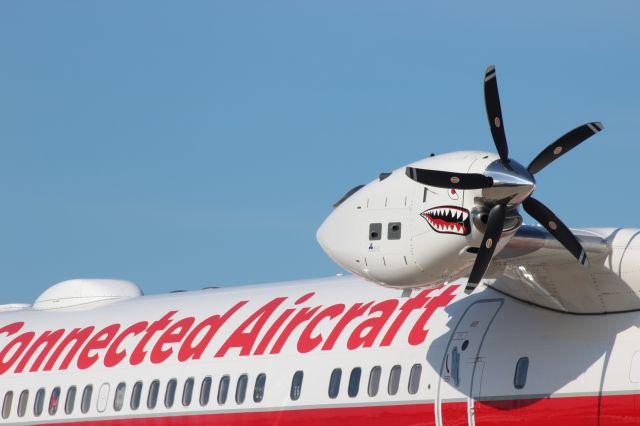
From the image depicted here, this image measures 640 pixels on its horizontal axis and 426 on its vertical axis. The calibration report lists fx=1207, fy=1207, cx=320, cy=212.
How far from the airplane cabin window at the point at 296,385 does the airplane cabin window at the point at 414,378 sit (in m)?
2.65

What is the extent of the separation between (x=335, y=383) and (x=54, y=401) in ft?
26.5

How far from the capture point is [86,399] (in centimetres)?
2609

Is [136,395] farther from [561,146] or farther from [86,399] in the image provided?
[561,146]

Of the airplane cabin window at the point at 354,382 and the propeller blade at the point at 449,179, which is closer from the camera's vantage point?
the propeller blade at the point at 449,179

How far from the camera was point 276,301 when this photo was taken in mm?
24859

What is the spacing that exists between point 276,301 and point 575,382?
816cm

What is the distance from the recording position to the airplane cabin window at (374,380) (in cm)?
2088

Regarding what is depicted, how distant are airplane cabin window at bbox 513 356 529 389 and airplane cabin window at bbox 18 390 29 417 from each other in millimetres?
12811

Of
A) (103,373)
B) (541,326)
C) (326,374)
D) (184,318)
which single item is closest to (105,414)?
(103,373)

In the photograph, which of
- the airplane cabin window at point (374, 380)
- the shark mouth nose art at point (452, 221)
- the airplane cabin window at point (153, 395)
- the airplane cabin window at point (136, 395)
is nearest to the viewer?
the shark mouth nose art at point (452, 221)

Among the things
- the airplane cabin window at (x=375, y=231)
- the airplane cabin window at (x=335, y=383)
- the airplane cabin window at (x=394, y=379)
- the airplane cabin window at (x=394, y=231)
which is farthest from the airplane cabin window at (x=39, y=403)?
the airplane cabin window at (x=394, y=231)

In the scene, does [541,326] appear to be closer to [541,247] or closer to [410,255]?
[541,247]

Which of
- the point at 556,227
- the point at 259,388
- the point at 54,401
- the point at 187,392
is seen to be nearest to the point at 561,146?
the point at 556,227

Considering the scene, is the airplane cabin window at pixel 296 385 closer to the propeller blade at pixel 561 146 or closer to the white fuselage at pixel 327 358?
the white fuselage at pixel 327 358
